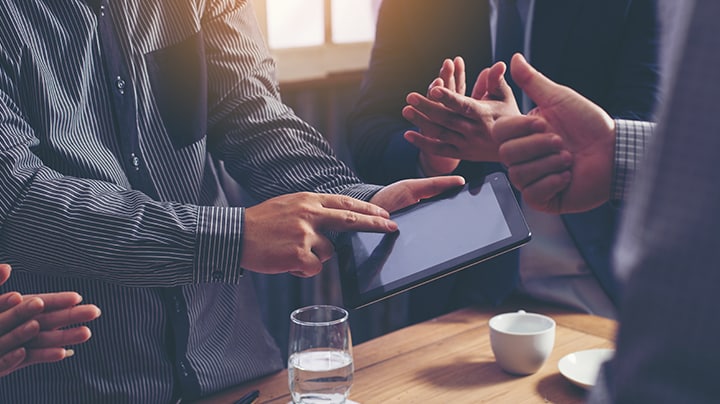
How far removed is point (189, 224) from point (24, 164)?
0.25m

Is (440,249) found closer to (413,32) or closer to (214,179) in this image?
(214,179)

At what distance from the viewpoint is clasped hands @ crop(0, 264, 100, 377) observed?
0.88 meters

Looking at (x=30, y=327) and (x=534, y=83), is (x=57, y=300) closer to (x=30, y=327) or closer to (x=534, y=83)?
(x=30, y=327)

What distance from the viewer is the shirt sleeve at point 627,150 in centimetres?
103

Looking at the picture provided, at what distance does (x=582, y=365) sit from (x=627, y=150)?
37 cm

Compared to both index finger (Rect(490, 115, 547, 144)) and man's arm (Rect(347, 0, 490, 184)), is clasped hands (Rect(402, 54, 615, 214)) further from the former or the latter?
man's arm (Rect(347, 0, 490, 184))

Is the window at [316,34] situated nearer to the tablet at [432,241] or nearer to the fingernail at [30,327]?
the tablet at [432,241]

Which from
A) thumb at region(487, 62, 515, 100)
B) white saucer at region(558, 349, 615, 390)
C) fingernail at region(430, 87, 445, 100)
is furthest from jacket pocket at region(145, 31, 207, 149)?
white saucer at region(558, 349, 615, 390)

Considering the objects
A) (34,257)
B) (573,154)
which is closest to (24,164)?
(34,257)

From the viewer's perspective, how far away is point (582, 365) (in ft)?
3.82

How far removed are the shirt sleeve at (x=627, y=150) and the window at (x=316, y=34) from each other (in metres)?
1.40

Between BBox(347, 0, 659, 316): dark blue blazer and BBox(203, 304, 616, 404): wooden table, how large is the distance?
1.09 ft

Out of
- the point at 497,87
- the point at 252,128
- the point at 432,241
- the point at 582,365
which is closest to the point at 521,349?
the point at 582,365

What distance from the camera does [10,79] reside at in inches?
41.6
